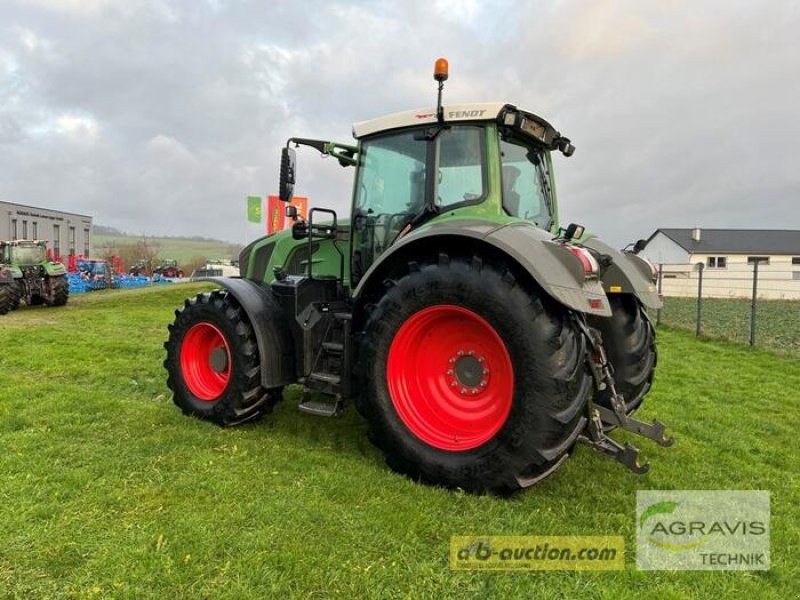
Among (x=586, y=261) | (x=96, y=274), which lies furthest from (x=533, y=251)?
(x=96, y=274)

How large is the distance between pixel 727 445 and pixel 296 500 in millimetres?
3492

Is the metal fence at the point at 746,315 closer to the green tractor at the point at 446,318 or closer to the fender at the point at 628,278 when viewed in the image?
the fender at the point at 628,278

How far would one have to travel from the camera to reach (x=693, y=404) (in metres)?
5.79

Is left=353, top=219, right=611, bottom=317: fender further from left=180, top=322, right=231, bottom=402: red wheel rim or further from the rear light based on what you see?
left=180, top=322, right=231, bottom=402: red wheel rim

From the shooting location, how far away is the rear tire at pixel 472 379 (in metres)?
3.02

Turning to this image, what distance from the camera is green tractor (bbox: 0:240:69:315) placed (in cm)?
1709

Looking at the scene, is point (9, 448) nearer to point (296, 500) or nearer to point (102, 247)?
point (296, 500)

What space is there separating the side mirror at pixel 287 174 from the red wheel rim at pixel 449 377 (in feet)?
6.33

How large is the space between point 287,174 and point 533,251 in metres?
2.45

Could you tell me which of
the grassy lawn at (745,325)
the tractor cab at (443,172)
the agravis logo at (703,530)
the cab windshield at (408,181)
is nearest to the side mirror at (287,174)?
the tractor cab at (443,172)

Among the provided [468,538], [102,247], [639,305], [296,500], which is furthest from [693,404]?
[102,247]

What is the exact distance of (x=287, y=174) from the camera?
4699 mm

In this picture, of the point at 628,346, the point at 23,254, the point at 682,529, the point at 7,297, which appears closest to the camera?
the point at 682,529

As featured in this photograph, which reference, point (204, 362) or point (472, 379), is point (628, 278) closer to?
point (472, 379)
